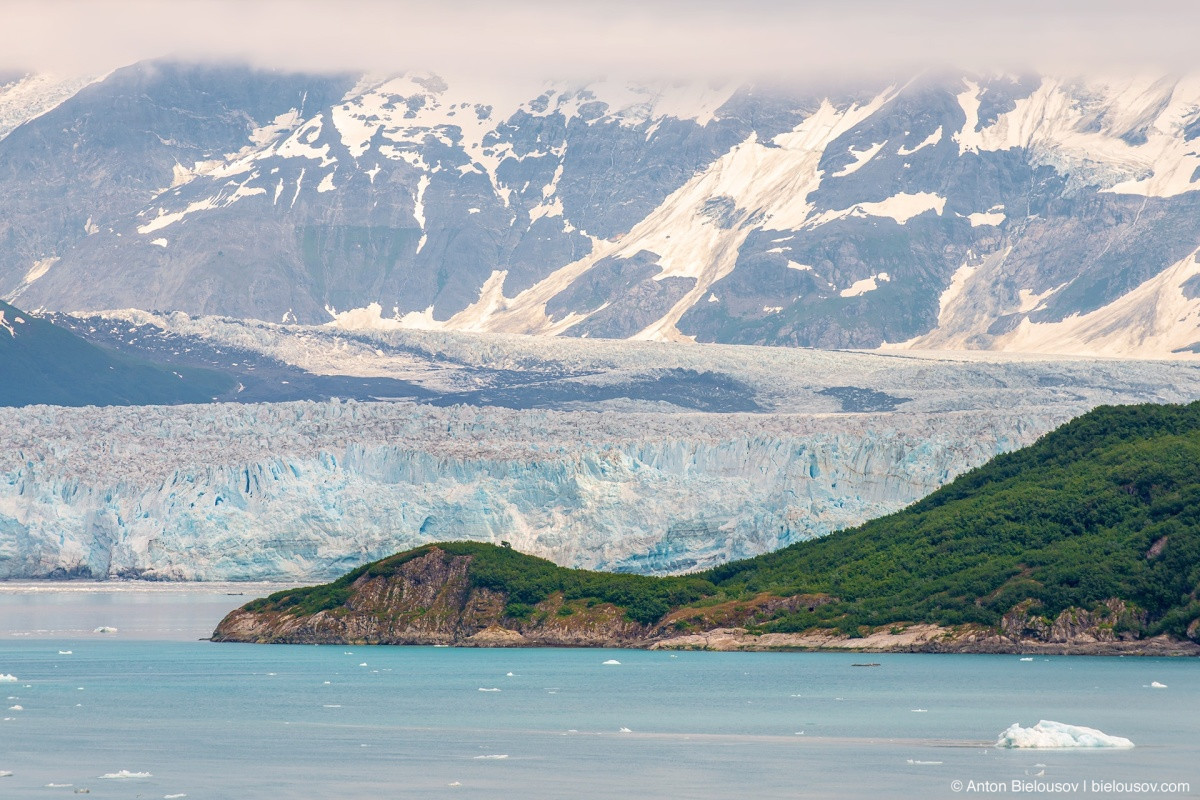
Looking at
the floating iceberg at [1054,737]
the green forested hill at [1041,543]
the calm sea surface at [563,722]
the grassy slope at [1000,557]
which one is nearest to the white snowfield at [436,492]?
the green forested hill at [1041,543]

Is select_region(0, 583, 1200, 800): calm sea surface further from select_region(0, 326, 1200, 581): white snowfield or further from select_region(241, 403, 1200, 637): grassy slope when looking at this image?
select_region(0, 326, 1200, 581): white snowfield

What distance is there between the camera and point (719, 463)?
11119 cm

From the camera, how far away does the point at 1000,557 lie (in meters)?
66.4

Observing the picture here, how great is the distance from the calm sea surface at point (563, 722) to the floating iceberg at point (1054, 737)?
0.26 meters

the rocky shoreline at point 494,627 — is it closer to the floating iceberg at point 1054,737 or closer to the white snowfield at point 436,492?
the floating iceberg at point 1054,737

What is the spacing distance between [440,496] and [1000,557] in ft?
134

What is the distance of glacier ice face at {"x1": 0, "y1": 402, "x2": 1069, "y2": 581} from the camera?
98.3 metres

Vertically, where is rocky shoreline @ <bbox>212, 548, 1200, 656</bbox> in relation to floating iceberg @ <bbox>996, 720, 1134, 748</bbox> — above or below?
below

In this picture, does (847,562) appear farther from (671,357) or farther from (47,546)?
(671,357)

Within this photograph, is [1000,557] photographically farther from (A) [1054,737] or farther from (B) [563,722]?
(A) [1054,737]

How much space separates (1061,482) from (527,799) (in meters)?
42.5

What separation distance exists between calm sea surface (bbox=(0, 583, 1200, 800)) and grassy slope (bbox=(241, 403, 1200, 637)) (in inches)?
96.5

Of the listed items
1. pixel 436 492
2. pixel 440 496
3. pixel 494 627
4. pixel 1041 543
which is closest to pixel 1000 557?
pixel 1041 543

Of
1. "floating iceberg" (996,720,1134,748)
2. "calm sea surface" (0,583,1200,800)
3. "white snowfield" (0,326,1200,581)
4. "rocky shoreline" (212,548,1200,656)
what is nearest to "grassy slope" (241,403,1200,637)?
"rocky shoreline" (212,548,1200,656)
